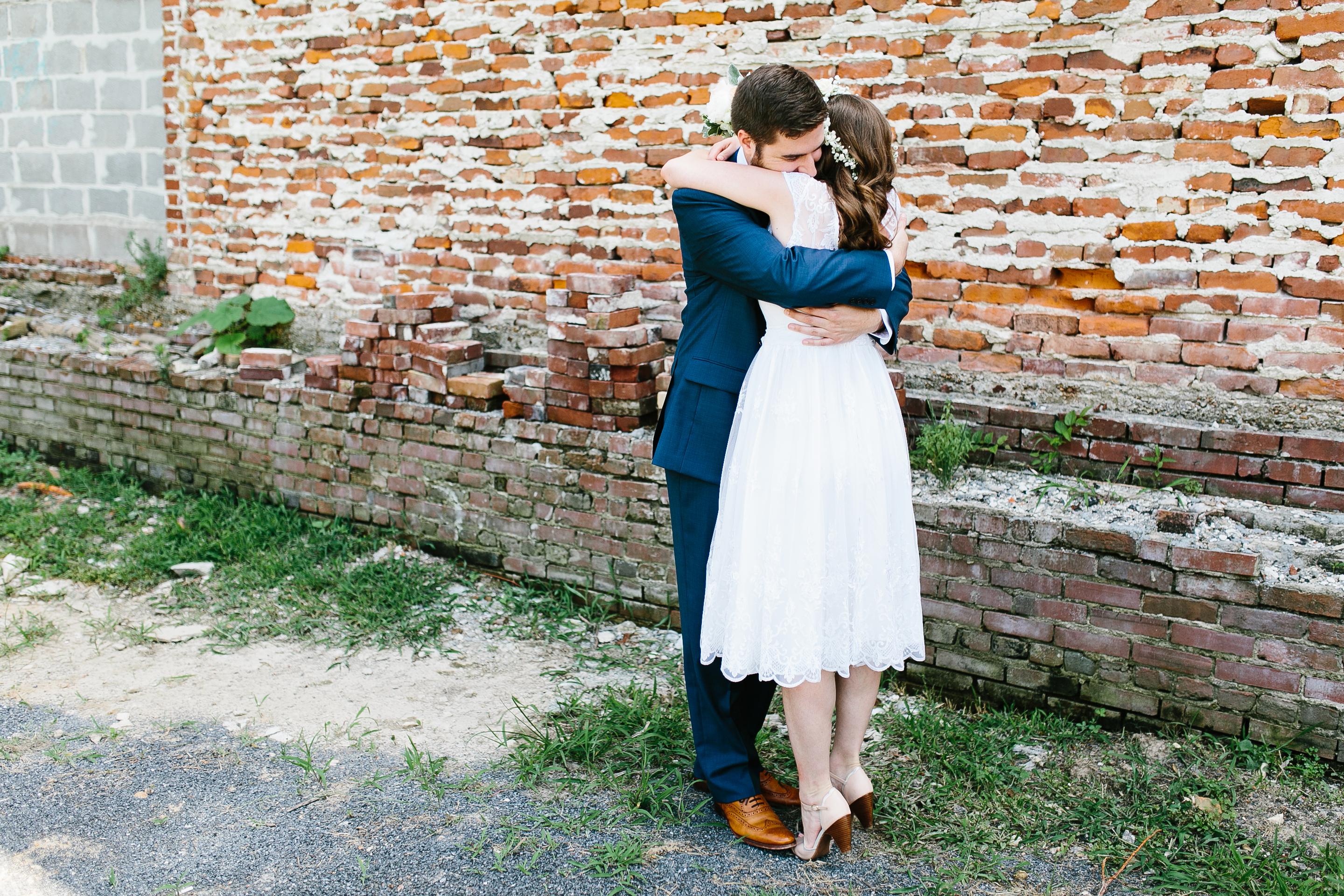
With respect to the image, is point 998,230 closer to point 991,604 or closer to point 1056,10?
point 1056,10

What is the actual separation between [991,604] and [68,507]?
184 inches

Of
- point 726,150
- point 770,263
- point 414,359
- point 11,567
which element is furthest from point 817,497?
point 11,567

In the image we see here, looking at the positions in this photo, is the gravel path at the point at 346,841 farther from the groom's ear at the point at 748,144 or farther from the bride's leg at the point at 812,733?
the groom's ear at the point at 748,144

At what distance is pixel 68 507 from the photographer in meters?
5.14

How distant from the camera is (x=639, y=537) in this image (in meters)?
4.01

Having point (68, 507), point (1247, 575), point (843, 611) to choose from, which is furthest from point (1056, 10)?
point (68, 507)

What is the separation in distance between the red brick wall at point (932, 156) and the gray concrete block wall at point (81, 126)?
1.04 m

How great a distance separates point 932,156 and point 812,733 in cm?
239

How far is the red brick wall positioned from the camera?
11.0ft

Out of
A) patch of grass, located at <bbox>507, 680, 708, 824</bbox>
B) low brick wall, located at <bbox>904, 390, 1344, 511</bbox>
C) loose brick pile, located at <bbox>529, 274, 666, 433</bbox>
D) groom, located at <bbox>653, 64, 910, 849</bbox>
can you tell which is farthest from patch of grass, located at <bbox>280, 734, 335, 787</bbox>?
low brick wall, located at <bbox>904, 390, 1344, 511</bbox>

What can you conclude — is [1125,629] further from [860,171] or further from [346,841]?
[346,841]

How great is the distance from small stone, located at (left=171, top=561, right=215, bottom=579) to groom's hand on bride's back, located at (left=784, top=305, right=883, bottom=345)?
10.5ft

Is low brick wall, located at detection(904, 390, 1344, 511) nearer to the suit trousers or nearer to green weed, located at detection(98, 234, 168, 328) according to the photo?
the suit trousers

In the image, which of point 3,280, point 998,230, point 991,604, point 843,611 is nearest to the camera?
point 843,611
